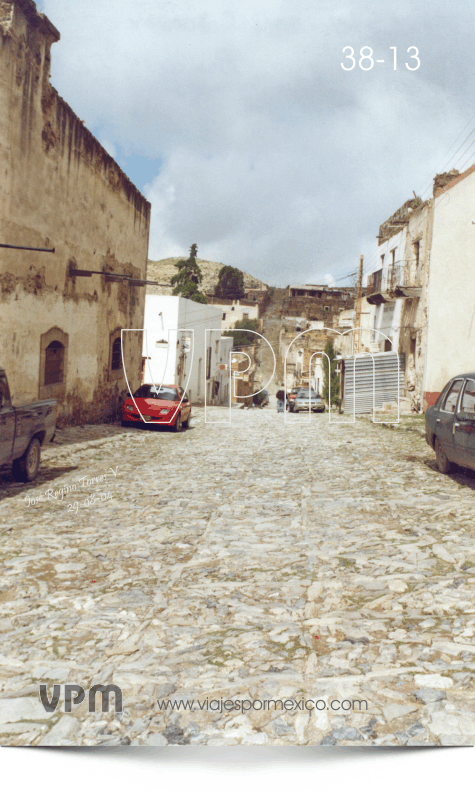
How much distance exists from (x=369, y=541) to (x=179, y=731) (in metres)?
3.79

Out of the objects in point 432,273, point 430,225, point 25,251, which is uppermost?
point 430,225

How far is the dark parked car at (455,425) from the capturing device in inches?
352

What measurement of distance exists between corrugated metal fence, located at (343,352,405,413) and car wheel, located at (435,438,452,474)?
16.1 meters

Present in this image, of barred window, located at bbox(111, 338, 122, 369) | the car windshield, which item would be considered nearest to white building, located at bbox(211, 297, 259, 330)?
barred window, located at bbox(111, 338, 122, 369)

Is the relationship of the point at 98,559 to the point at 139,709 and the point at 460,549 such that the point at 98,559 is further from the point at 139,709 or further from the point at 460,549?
the point at 460,549

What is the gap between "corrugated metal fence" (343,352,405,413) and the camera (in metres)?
27.4

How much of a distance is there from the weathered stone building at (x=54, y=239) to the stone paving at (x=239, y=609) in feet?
15.3

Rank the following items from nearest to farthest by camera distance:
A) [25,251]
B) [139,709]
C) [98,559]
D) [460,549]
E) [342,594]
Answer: [139,709] < [342,594] < [98,559] < [460,549] < [25,251]

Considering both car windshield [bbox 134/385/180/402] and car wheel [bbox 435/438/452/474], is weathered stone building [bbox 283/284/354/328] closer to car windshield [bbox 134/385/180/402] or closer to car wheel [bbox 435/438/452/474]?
car windshield [bbox 134/385/180/402]

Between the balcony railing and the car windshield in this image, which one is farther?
the balcony railing

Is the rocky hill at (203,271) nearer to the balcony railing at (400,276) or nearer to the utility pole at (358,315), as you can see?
the utility pole at (358,315)

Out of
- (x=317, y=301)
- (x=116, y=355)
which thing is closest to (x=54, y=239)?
(x=116, y=355)

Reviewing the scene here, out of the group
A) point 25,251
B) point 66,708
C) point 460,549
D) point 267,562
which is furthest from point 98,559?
point 25,251

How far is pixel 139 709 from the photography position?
3.06 metres
